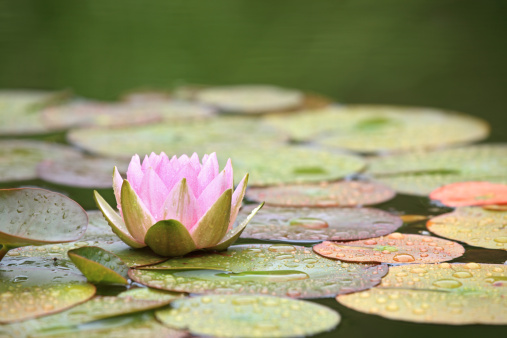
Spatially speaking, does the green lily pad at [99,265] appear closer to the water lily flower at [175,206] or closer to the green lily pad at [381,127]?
the water lily flower at [175,206]

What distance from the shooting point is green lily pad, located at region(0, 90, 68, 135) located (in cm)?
266

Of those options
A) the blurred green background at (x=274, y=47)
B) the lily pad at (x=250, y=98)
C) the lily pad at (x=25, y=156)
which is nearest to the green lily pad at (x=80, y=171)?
the lily pad at (x=25, y=156)

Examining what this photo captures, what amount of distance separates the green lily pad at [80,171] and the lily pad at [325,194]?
467mm

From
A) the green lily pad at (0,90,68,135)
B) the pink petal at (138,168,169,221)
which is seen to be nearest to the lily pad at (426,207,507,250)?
the pink petal at (138,168,169,221)

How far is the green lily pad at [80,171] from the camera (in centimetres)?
190

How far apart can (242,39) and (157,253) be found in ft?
12.1

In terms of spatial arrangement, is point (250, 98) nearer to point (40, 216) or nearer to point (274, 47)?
point (274, 47)

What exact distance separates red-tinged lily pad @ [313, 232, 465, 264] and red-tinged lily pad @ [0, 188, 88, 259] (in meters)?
0.47

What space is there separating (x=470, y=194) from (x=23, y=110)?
6.71 feet

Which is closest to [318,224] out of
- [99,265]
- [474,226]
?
[474,226]

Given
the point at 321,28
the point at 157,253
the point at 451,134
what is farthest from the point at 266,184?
the point at 321,28

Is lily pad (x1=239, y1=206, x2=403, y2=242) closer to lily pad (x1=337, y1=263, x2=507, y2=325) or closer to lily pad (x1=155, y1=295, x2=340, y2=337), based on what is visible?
lily pad (x1=337, y1=263, x2=507, y2=325)

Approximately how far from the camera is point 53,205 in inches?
47.2

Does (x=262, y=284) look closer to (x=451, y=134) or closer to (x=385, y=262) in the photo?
(x=385, y=262)
